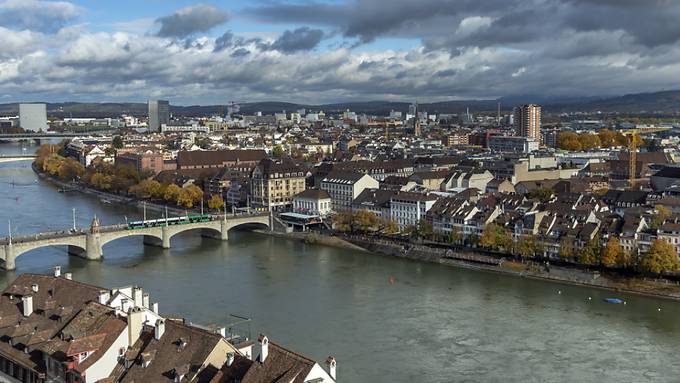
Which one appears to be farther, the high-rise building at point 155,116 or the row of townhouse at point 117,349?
the high-rise building at point 155,116

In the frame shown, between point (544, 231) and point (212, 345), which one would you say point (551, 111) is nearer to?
point (544, 231)

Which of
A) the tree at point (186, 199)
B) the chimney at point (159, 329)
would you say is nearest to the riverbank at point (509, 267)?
the tree at point (186, 199)

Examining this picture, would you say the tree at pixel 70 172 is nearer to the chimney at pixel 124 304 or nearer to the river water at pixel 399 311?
the river water at pixel 399 311

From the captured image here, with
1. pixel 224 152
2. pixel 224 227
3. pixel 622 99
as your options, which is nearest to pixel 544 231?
pixel 224 227

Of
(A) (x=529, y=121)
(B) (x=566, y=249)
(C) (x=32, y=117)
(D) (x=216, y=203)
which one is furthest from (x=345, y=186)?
(C) (x=32, y=117)

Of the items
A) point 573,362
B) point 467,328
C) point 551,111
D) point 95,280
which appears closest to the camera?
point 573,362
